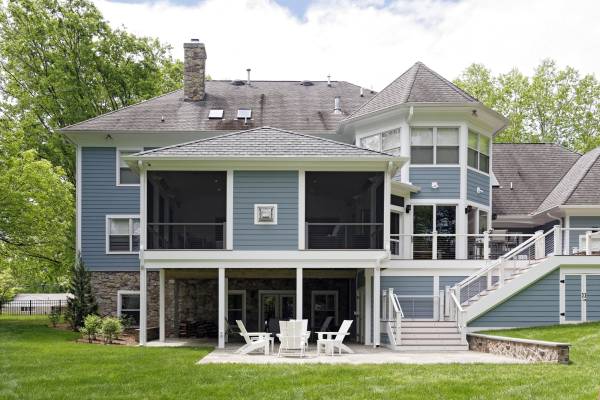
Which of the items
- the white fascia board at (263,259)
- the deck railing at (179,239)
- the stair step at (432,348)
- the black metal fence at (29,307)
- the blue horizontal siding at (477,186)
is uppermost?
the blue horizontal siding at (477,186)

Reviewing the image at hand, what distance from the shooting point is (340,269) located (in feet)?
72.3

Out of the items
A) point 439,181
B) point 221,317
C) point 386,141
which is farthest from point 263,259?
point 439,181

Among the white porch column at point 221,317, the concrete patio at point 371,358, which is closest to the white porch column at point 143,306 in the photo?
the white porch column at point 221,317

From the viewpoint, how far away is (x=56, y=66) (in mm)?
32719

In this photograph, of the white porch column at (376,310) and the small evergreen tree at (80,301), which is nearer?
the white porch column at (376,310)

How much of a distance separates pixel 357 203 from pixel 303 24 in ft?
20.4

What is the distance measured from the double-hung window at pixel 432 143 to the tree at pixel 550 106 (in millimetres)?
21325

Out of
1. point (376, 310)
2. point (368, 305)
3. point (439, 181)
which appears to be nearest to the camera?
point (376, 310)

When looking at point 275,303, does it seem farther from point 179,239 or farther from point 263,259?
point 263,259

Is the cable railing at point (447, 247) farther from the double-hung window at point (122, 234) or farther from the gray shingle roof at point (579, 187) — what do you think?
the double-hung window at point (122, 234)

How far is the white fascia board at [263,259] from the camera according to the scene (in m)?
20.2

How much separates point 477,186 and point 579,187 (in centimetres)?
346

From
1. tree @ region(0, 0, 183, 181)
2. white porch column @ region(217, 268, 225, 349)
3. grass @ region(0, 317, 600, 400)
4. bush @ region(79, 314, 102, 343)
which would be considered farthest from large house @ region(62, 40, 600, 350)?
tree @ region(0, 0, 183, 181)

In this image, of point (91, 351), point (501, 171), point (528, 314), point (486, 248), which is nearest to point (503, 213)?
point (501, 171)
